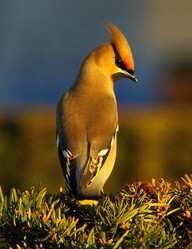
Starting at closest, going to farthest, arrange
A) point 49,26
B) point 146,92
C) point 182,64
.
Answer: point 182,64, point 146,92, point 49,26

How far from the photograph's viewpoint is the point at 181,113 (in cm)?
950

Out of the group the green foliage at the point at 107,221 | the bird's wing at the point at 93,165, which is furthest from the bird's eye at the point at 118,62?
the green foliage at the point at 107,221

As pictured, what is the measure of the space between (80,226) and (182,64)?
14.7 meters

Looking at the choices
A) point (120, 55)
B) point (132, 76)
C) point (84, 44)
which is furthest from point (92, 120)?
point (84, 44)

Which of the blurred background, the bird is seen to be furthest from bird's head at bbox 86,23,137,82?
the blurred background

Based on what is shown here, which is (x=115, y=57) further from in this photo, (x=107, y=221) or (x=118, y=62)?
(x=107, y=221)

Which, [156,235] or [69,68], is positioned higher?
[69,68]

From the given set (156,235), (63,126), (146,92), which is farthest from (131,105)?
→ (146,92)

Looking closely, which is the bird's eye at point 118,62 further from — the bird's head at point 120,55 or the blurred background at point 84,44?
the blurred background at point 84,44

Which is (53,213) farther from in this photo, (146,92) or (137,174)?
(146,92)

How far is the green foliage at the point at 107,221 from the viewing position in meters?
2.69

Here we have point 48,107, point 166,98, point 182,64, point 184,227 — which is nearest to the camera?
point 184,227

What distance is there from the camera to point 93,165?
4.85m

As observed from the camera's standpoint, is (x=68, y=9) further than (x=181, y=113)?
Yes
